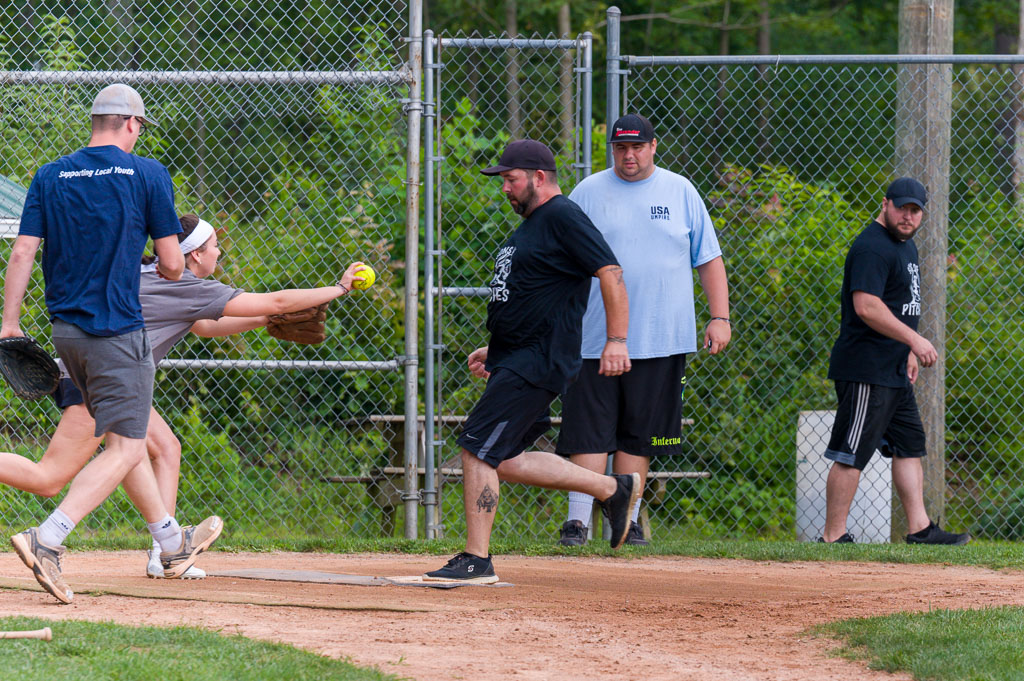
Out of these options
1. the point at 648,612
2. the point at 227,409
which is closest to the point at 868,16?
the point at 227,409

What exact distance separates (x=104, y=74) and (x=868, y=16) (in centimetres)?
2331

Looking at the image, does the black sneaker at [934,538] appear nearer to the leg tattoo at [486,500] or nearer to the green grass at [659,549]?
the green grass at [659,549]

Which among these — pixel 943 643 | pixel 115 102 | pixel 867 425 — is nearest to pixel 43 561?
pixel 115 102

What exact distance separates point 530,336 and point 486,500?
2.48 feet

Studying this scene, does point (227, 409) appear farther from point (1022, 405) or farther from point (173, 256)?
point (1022, 405)

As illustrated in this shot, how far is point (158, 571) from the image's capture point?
5227 millimetres

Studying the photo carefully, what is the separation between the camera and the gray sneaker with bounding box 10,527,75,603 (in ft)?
14.1

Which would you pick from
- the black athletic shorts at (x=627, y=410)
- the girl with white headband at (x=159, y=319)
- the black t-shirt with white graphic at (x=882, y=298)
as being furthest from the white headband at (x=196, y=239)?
the black t-shirt with white graphic at (x=882, y=298)

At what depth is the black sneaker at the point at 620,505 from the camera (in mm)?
5668

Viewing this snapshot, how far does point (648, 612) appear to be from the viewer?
486 centimetres

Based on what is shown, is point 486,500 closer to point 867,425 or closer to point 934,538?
point 867,425

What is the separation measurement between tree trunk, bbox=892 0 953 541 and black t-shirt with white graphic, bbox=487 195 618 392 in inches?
119

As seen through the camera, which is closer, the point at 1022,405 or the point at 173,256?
the point at 173,256

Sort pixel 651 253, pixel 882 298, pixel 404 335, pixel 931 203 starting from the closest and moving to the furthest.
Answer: pixel 651 253 → pixel 882 298 → pixel 404 335 → pixel 931 203
